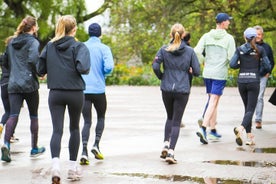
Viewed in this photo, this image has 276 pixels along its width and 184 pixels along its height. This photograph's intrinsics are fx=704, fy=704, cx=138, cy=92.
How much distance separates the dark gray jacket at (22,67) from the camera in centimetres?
937

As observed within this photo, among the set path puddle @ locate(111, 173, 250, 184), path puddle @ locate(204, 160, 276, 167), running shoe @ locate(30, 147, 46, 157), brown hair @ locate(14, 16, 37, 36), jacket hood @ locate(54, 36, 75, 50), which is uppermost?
brown hair @ locate(14, 16, 37, 36)

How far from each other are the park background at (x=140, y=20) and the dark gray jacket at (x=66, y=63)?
87.3 ft

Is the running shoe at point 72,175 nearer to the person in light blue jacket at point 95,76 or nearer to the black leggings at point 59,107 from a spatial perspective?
the black leggings at point 59,107

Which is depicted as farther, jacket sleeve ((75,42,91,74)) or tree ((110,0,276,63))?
tree ((110,0,276,63))

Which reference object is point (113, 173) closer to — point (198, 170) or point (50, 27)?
point (198, 170)

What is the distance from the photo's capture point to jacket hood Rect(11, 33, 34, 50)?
9.37 m


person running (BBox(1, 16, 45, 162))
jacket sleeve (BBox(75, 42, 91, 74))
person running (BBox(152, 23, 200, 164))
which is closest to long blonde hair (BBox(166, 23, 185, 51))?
person running (BBox(152, 23, 200, 164))

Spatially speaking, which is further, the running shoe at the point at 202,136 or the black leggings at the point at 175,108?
the running shoe at the point at 202,136

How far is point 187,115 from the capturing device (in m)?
17.0

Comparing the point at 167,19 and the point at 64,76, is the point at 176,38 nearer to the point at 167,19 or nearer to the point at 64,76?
the point at 64,76

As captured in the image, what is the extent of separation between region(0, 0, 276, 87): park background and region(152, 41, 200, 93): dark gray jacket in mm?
24718

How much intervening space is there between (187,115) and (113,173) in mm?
8837

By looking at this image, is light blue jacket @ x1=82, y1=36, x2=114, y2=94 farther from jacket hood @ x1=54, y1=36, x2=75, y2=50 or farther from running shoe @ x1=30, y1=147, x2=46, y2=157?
jacket hood @ x1=54, y1=36, x2=75, y2=50

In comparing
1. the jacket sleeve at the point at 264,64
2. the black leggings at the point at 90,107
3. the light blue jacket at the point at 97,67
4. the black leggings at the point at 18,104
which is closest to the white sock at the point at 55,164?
the black leggings at the point at 90,107
